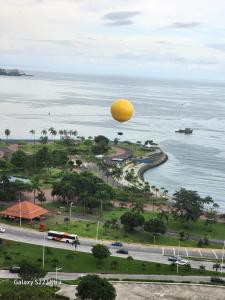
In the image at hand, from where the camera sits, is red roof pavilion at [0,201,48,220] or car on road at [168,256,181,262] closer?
car on road at [168,256,181,262]

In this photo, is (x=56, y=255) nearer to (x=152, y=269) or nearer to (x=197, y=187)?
(x=152, y=269)

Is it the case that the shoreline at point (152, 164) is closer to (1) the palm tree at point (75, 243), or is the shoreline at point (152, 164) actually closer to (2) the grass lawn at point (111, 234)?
(2) the grass lawn at point (111, 234)

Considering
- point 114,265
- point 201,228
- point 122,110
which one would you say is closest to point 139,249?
point 114,265

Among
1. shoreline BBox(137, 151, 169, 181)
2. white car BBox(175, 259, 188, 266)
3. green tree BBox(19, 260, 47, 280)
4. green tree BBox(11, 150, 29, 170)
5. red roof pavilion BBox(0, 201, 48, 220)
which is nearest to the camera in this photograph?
green tree BBox(19, 260, 47, 280)

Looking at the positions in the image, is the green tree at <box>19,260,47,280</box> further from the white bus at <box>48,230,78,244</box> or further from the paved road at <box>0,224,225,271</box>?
the white bus at <box>48,230,78,244</box>

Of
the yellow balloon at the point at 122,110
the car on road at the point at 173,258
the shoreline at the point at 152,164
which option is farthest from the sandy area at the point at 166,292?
the shoreline at the point at 152,164

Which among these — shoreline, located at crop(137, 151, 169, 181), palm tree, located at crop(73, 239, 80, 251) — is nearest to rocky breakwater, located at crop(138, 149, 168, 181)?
shoreline, located at crop(137, 151, 169, 181)

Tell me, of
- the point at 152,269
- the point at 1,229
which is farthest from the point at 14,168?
the point at 152,269
